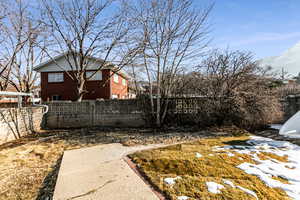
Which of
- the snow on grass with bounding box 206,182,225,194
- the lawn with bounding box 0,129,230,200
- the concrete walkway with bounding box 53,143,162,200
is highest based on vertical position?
the snow on grass with bounding box 206,182,225,194

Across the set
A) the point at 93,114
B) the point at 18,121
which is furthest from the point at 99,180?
the point at 93,114

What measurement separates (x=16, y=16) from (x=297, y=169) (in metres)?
13.9

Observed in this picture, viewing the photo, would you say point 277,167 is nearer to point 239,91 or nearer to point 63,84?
point 239,91

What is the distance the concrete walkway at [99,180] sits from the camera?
6.45 feet

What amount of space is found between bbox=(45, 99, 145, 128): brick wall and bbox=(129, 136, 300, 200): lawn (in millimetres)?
4218

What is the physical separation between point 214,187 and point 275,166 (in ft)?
5.12

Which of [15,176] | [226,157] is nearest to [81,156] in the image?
[15,176]

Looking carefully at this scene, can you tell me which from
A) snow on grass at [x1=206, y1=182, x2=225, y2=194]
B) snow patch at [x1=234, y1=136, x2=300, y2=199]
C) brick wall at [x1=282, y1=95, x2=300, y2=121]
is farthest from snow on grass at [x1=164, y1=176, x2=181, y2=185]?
brick wall at [x1=282, y1=95, x2=300, y2=121]

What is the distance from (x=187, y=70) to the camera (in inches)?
277

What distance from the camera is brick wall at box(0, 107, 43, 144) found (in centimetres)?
493

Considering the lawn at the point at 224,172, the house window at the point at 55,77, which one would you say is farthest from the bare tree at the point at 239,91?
the house window at the point at 55,77

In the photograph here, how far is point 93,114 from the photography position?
7531 millimetres

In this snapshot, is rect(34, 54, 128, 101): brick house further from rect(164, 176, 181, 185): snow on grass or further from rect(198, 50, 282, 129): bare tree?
rect(164, 176, 181, 185): snow on grass

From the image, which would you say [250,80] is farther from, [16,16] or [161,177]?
[16,16]
